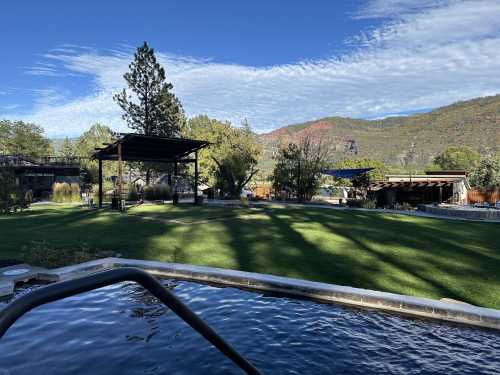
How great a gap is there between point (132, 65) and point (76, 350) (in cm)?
3753

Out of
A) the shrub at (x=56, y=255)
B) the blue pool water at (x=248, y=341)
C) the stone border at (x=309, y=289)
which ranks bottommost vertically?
the blue pool water at (x=248, y=341)

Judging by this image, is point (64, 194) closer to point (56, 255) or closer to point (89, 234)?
point (89, 234)

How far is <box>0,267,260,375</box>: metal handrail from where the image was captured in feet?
4.12

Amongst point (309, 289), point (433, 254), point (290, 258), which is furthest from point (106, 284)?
point (433, 254)

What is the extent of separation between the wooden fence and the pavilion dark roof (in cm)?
2130

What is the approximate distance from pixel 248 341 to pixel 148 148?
865 inches

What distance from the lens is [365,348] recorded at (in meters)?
4.71

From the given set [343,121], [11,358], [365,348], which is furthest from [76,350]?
[343,121]

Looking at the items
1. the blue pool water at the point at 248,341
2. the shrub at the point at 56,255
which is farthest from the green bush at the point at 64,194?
the blue pool water at the point at 248,341

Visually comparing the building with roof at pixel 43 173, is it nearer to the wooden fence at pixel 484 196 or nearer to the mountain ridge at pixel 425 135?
the wooden fence at pixel 484 196

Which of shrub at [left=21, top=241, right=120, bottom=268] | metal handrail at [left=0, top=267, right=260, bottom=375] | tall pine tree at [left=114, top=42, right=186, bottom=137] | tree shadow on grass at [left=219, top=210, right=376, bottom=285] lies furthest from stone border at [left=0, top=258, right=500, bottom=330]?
tall pine tree at [left=114, top=42, right=186, bottom=137]

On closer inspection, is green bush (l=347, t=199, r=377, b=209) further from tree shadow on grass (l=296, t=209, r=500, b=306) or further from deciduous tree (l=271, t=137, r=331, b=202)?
tree shadow on grass (l=296, t=209, r=500, b=306)

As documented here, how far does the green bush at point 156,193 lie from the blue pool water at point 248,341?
71.6 ft

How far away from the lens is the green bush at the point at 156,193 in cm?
2767
